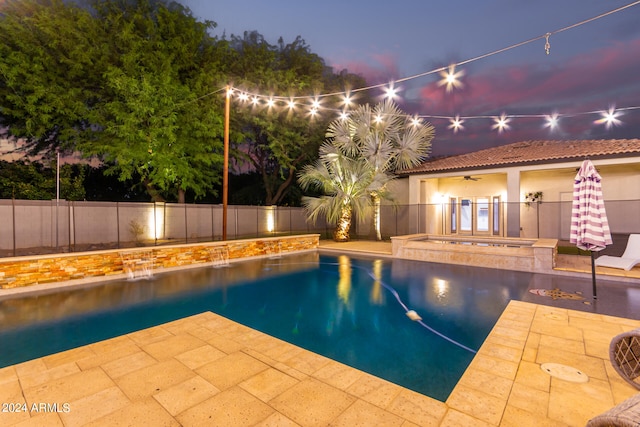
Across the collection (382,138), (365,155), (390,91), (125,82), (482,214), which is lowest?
(482,214)

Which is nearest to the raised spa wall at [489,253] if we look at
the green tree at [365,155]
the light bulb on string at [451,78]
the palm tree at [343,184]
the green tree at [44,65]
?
the palm tree at [343,184]

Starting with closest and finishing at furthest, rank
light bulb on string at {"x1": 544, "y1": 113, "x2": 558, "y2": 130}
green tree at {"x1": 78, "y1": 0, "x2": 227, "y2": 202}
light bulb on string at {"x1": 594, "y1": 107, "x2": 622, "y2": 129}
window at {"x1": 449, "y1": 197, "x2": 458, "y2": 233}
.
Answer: light bulb on string at {"x1": 594, "y1": 107, "x2": 622, "y2": 129} < light bulb on string at {"x1": 544, "y1": 113, "x2": 558, "y2": 130} < green tree at {"x1": 78, "y1": 0, "x2": 227, "y2": 202} < window at {"x1": 449, "y1": 197, "x2": 458, "y2": 233}

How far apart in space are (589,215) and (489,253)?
3.99 metres

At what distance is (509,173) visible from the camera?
13586 millimetres

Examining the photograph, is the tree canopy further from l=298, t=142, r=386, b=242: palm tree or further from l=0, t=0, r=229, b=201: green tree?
l=298, t=142, r=386, b=242: palm tree

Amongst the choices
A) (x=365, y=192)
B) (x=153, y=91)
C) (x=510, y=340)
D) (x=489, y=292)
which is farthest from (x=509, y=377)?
(x=153, y=91)

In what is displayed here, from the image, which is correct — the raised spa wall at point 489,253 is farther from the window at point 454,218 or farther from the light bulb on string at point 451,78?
the light bulb on string at point 451,78

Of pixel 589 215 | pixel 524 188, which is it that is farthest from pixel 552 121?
pixel 589 215

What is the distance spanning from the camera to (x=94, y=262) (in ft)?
24.2

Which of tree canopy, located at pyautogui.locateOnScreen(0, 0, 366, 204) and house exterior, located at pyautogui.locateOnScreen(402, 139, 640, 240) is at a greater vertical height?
tree canopy, located at pyautogui.locateOnScreen(0, 0, 366, 204)

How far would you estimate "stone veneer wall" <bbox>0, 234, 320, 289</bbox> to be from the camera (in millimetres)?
6297

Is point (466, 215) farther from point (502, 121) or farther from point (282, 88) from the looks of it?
point (282, 88)

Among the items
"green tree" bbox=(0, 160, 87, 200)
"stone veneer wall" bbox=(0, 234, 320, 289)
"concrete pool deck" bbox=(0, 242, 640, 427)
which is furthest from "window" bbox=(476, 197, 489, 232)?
"green tree" bbox=(0, 160, 87, 200)

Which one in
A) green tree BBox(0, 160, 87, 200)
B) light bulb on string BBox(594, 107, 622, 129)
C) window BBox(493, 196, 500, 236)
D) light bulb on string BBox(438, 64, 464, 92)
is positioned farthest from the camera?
window BBox(493, 196, 500, 236)
